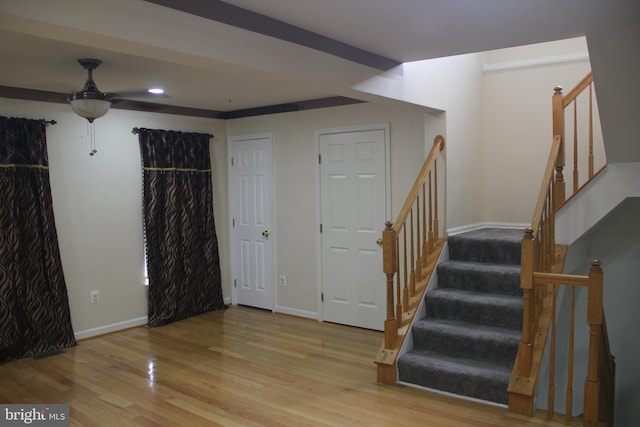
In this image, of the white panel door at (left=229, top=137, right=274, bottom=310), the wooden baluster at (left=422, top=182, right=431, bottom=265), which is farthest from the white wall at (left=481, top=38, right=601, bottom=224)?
the white panel door at (left=229, top=137, right=274, bottom=310)

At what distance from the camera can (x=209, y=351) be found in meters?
4.64

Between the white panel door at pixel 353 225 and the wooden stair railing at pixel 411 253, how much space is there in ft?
1.42

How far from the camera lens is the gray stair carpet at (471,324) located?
11.7 ft

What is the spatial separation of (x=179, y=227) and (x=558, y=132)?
384 cm

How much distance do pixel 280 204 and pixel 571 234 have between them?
2.97 meters

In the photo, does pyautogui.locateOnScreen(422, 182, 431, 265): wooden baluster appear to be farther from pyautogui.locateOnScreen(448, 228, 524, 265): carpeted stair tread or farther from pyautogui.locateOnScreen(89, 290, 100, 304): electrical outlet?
pyautogui.locateOnScreen(89, 290, 100, 304): electrical outlet

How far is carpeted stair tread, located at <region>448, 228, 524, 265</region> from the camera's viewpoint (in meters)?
4.36

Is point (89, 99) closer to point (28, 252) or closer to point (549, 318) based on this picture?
point (28, 252)

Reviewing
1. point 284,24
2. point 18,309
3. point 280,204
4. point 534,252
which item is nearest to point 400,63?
point 284,24

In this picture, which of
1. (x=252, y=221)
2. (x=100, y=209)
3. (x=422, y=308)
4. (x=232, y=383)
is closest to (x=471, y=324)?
(x=422, y=308)

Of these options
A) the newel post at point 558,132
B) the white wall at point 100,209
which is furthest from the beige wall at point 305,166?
the newel post at point 558,132

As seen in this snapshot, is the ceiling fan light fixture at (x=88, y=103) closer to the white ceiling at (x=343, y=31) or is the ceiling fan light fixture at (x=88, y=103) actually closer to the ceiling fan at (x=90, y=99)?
the ceiling fan at (x=90, y=99)

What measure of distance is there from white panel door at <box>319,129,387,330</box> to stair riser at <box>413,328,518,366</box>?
A: 1.12 meters

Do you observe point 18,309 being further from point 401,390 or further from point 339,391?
point 401,390
